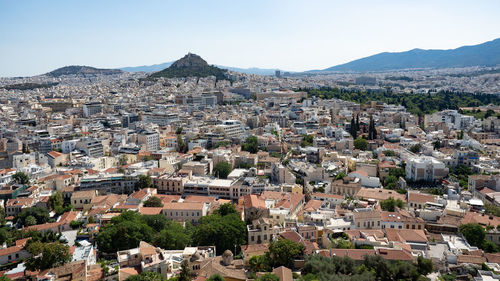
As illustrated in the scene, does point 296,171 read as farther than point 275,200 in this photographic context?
Yes

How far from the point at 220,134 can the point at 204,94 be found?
32.8 m

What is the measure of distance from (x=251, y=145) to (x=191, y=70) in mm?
72157

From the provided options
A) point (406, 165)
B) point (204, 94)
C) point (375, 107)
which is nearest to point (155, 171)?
point (406, 165)

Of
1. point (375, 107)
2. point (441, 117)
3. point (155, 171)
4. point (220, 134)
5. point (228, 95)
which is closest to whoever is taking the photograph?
point (155, 171)

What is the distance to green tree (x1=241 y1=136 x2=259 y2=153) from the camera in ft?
111

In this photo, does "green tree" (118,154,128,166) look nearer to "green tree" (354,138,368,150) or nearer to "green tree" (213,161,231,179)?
"green tree" (213,161,231,179)

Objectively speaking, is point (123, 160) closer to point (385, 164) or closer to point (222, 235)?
point (222, 235)

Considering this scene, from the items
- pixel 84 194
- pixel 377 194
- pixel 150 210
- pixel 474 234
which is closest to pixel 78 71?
pixel 84 194

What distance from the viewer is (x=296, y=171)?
1054 inches

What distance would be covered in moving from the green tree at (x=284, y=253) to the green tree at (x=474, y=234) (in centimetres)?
775

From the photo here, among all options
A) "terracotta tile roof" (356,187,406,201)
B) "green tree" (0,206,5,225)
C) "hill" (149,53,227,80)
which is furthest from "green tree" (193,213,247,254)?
"hill" (149,53,227,80)

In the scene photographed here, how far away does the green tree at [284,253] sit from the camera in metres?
14.6

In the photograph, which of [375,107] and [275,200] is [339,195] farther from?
[375,107]

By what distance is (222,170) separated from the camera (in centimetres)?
2730
